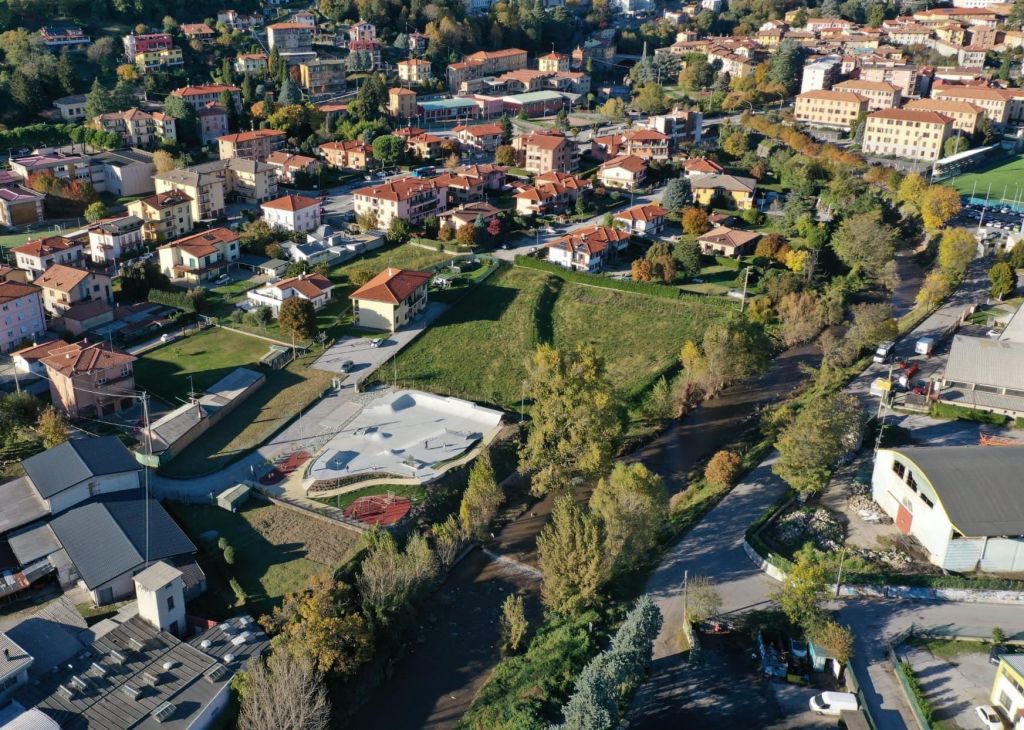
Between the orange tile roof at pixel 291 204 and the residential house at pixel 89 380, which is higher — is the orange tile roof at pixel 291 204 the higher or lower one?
the higher one

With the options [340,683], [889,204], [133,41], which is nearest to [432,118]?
[133,41]

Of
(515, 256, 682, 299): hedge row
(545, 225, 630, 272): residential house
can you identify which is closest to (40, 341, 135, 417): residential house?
(515, 256, 682, 299): hedge row

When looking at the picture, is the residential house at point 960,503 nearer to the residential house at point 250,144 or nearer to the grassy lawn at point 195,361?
the grassy lawn at point 195,361

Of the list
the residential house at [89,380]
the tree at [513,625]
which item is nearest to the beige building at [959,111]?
the tree at [513,625]

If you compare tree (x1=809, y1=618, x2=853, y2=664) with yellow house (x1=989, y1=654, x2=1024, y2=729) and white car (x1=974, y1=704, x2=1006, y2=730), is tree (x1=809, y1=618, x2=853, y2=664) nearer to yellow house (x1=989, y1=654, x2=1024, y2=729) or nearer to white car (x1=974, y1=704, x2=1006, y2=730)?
white car (x1=974, y1=704, x2=1006, y2=730)

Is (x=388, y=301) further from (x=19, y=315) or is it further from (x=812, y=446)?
(x=812, y=446)

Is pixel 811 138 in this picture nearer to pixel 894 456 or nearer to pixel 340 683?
pixel 894 456
